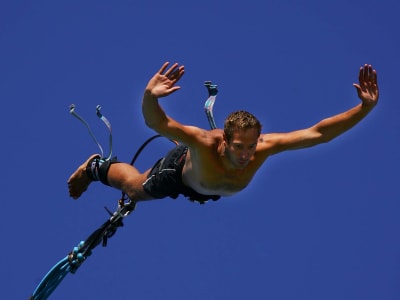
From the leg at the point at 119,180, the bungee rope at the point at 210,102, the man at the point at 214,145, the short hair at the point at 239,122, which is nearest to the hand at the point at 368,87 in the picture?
the man at the point at 214,145

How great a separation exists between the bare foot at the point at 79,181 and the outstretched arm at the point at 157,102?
3.35m

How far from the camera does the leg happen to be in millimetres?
12586

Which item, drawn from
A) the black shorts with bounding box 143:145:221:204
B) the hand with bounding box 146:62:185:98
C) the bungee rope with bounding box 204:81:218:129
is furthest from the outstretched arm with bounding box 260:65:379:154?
the hand with bounding box 146:62:185:98

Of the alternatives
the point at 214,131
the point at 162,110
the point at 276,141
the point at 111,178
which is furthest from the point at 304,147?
the point at 111,178

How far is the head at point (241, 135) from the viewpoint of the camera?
10.8 m

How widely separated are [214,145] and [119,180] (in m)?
2.35

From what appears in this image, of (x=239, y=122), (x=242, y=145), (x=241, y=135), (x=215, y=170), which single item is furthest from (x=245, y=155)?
(x=215, y=170)

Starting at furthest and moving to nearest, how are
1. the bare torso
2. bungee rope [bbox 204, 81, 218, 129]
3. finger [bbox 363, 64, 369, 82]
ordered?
bungee rope [bbox 204, 81, 218, 129]
the bare torso
finger [bbox 363, 64, 369, 82]

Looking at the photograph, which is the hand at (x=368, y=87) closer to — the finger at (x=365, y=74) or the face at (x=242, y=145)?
the finger at (x=365, y=74)

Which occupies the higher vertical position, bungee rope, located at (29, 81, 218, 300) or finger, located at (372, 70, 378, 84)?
bungee rope, located at (29, 81, 218, 300)

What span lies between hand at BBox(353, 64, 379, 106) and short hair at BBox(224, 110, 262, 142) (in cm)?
133

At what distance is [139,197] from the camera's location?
12.6 m

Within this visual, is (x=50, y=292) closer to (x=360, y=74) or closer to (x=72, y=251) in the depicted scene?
(x=72, y=251)

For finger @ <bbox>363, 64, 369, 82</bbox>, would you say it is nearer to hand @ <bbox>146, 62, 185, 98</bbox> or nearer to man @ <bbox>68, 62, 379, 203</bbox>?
Result: man @ <bbox>68, 62, 379, 203</bbox>
